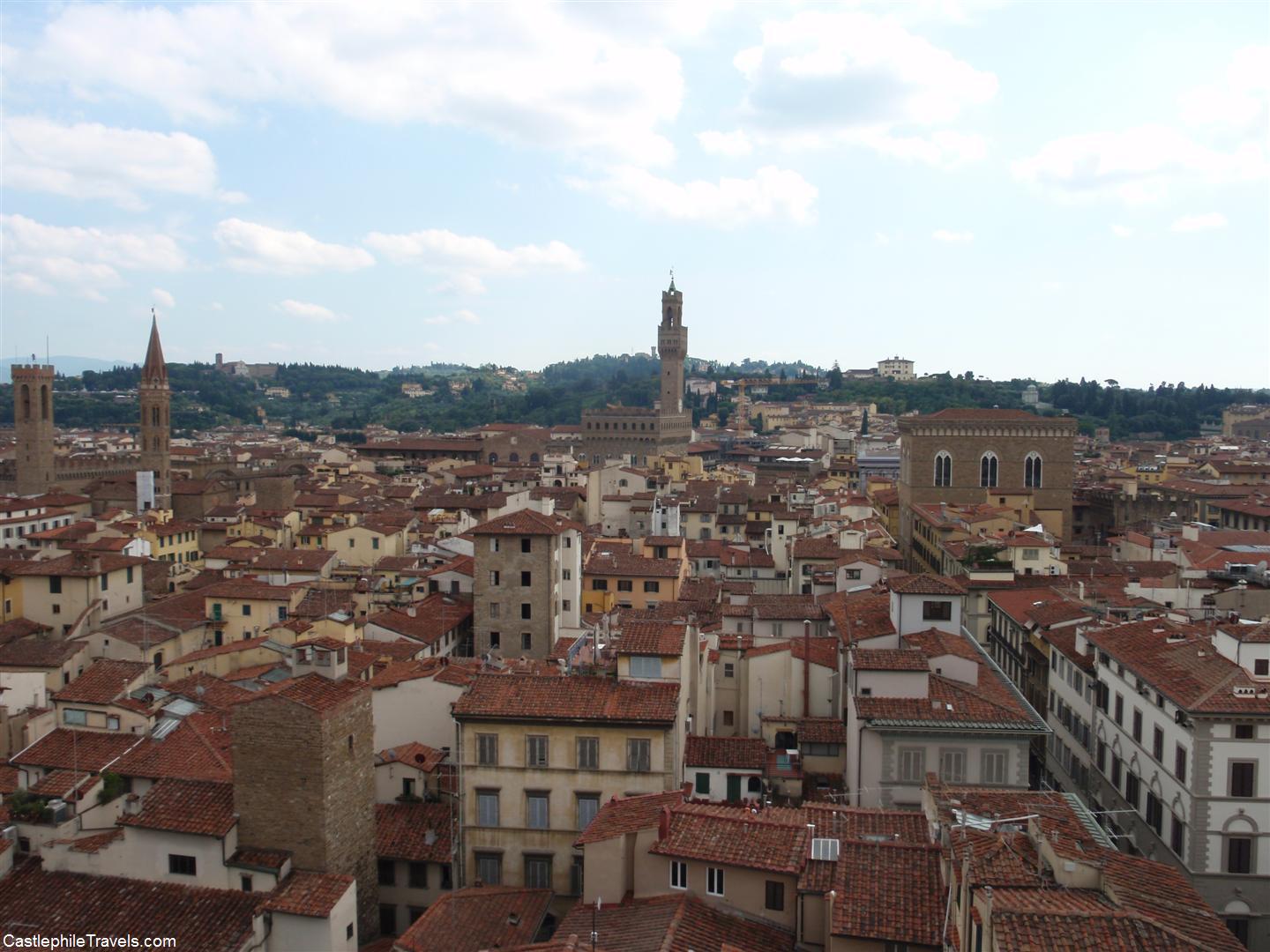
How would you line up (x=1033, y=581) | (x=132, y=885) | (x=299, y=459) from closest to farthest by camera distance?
(x=132, y=885)
(x=1033, y=581)
(x=299, y=459)

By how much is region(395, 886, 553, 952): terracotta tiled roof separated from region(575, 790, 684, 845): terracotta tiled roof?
1.76 metres

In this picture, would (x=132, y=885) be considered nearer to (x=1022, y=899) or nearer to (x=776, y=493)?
(x=1022, y=899)

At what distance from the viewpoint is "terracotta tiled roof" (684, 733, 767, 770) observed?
1988cm

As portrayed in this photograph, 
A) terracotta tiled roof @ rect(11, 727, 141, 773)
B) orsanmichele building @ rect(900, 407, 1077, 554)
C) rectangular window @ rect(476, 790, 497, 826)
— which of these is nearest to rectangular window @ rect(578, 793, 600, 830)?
rectangular window @ rect(476, 790, 497, 826)

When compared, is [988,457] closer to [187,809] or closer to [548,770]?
[548,770]

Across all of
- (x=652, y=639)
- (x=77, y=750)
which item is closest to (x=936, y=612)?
(x=652, y=639)

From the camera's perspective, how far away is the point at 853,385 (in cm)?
17750

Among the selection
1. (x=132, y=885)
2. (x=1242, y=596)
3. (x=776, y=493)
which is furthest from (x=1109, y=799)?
(x=776, y=493)

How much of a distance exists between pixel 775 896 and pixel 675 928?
1.42 m

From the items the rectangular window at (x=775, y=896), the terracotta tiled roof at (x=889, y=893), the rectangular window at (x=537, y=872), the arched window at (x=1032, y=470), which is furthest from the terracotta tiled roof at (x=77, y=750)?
the arched window at (x=1032, y=470)

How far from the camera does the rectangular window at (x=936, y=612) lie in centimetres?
2409

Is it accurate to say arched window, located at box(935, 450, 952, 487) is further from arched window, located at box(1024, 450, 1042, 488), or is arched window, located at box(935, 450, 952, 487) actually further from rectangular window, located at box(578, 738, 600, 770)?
rectangular window, located at box(578, 738, 600, 770)

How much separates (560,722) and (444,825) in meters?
3.38

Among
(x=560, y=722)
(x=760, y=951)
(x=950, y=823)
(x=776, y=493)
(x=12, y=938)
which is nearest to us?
(x=760, y=951)
